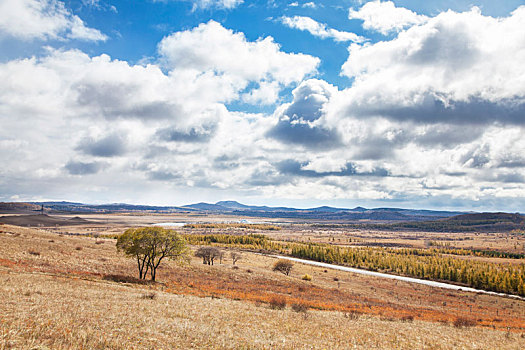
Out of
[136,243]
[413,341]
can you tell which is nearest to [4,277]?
[136,243]

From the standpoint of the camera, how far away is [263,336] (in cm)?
1962

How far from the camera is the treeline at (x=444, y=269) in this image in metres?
111

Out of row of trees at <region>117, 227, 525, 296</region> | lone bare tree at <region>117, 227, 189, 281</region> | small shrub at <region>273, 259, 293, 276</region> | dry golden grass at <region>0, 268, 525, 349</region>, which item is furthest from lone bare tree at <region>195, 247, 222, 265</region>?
dry golden grass at <region>0, 268, 525, 349</region>

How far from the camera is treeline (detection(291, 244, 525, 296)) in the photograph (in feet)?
364

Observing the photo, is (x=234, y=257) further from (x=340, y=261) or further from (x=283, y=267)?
(x=340, y=261)

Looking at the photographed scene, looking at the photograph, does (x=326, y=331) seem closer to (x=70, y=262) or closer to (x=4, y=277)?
(x=4, y=277)

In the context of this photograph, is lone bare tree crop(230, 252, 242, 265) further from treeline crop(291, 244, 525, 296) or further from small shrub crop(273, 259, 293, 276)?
treeline crop(291, 244, 525, 296)

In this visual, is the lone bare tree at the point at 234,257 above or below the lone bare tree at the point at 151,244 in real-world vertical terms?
below

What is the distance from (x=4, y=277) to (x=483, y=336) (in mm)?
46867

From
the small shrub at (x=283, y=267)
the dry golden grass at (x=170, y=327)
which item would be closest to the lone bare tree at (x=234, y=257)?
the small shrub at (x=283, y=267)

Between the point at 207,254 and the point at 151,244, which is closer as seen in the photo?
the point at 151,244

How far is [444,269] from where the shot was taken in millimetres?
134500

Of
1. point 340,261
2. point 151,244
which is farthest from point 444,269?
point 151,244

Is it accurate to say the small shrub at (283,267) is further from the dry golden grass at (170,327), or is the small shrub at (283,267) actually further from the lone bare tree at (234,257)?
the dry golden grass at (170,327)
